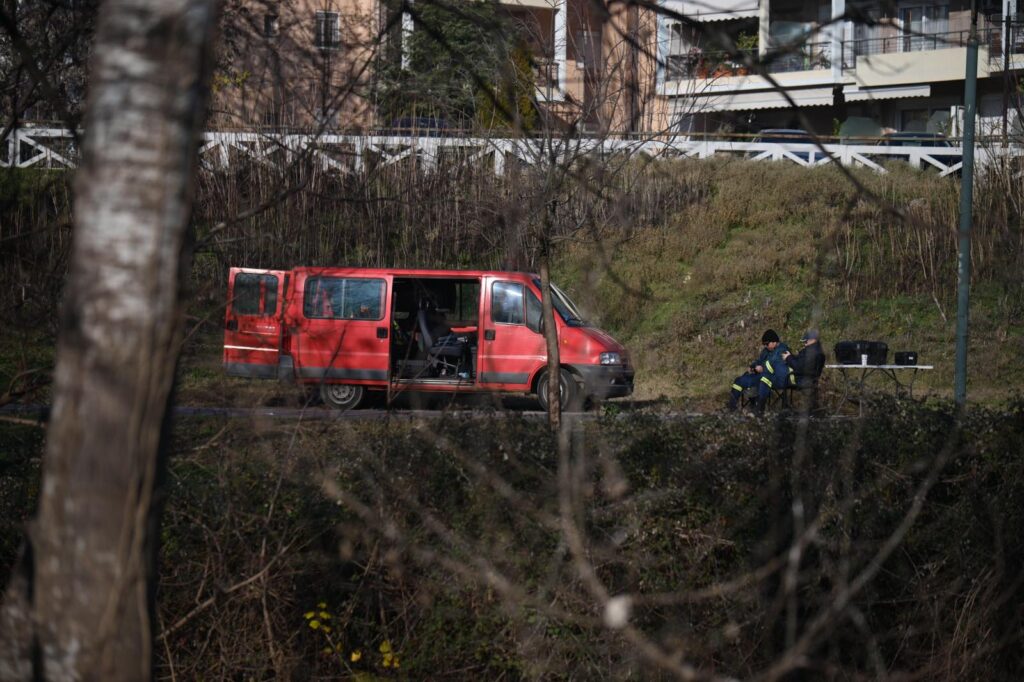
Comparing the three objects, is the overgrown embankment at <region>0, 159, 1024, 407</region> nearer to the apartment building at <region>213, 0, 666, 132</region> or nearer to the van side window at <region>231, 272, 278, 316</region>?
the van side window at <region>231, 272, 278, 316</region>

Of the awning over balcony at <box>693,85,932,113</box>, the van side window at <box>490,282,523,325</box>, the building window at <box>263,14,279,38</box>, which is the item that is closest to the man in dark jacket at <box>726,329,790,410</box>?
the van side window at <box>490,282,523,325</box>

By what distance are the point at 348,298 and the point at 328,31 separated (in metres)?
8.22

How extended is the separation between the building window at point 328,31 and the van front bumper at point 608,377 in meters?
7.35

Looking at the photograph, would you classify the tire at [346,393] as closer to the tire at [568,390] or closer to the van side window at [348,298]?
the van side window at [348,298]

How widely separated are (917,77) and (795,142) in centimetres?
642

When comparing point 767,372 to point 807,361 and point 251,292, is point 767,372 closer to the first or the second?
point 807,361

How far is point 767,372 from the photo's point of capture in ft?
43.0

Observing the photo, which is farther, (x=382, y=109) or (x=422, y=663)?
(x=382, y=109)

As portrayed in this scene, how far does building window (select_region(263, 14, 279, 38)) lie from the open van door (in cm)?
157

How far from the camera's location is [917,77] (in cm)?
3039

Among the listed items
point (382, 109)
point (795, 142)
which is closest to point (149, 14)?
point (382, 109)

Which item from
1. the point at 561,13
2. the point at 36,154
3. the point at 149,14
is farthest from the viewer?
the point at 36,154

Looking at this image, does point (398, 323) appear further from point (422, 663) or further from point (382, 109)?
point (422, 663)

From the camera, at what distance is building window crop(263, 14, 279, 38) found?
257 inches
